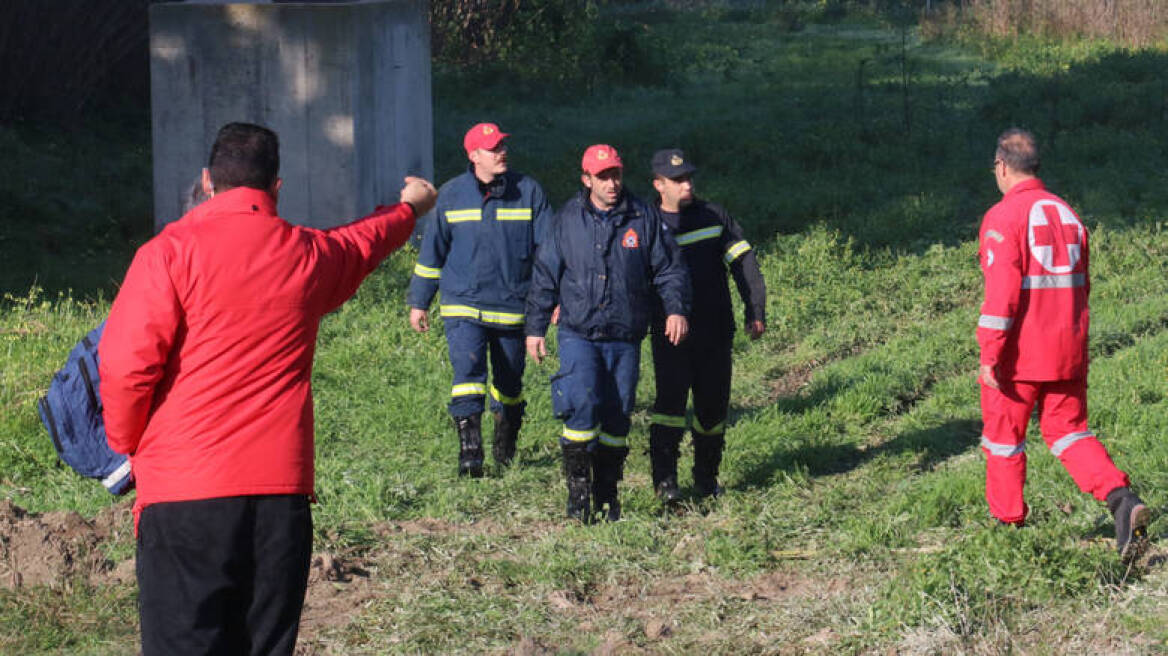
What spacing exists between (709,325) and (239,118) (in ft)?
23.0

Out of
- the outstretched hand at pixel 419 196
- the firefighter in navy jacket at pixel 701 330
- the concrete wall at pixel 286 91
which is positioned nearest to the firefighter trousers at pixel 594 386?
the firefighter in navy jacket at pixel 701 330

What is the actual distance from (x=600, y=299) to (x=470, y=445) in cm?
149

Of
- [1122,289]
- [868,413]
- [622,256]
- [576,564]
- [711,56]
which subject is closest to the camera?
[576,564]

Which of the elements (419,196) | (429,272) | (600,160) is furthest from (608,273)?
(419,196)

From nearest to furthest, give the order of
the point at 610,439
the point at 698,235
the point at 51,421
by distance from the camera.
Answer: the point at 51,421, the point at 610,439, the point at 698,235

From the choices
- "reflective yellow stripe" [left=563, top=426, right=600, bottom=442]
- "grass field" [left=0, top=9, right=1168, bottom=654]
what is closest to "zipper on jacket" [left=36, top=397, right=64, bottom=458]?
"grass field" [left=0, top=9, right=1168, bottom=654]

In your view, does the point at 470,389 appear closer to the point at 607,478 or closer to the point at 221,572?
the point at 607,478

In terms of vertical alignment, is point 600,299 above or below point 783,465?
above

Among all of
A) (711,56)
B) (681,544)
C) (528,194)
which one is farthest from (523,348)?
(711,56)

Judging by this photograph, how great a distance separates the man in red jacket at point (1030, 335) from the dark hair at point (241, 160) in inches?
126

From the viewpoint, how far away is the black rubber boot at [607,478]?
7027 mm

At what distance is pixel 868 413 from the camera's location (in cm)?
890

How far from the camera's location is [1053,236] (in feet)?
19.7

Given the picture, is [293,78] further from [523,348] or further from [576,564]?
[576,564]
